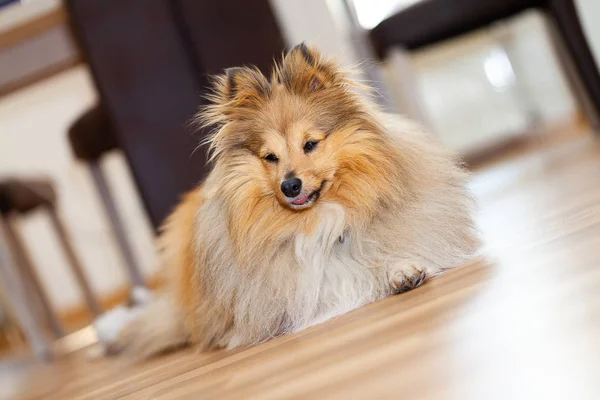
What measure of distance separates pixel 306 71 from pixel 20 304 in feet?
9.13

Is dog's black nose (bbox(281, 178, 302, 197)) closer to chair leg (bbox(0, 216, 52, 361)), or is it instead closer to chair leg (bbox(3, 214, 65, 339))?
chair leg (bbox(0, 216, 52, 361))

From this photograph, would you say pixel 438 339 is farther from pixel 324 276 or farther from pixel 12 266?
pixel 12 266

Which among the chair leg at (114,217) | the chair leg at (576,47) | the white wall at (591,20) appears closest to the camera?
the white wall at (591,20)

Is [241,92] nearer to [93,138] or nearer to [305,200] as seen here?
[305,200]

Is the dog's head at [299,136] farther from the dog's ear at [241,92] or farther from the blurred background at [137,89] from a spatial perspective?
the blurred background at [137,89]

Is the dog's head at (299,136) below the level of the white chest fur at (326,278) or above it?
above

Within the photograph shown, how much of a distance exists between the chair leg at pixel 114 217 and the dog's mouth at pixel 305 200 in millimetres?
2618

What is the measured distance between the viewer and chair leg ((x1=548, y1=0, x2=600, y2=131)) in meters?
4.17

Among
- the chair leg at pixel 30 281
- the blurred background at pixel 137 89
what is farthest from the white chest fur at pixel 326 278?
the chair leg at pixel 30 281

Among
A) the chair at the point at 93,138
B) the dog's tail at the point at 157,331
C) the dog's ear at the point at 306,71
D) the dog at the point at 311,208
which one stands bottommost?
the dog's tail at the point at 157,331

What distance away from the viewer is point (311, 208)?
2164mm

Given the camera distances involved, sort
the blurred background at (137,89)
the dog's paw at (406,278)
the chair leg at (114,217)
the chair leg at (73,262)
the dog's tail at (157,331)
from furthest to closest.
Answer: the chair leg at (73,262) → the chair leg at (114,217) → the blurred background at (137,89) → the dog's tail at (157,331) → the dog's paw at (406,278)

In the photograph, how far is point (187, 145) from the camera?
150 inches

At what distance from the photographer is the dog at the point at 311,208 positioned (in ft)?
7.05
